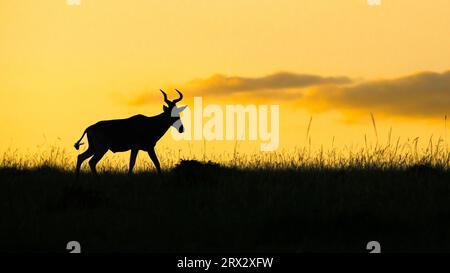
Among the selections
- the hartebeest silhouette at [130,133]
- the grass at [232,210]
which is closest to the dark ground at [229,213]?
the grass at [232,210]

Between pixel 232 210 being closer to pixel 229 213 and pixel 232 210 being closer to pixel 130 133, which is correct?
pixel 229 213

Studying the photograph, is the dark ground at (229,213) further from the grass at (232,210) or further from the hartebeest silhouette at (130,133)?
the hartebeest silhouette at (130,133)

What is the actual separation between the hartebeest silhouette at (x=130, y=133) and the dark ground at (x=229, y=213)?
11.1 feet

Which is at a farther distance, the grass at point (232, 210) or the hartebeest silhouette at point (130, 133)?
the hartebeest silhouette at point (130, 133)

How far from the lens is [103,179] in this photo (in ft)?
57.8

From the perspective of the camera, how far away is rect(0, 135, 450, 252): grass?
1209 centimetres

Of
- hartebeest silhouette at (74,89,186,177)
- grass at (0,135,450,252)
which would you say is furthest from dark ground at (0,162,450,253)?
hartebeest silhouette at (74,89,186,177)

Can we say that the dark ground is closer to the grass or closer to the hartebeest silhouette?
the grass

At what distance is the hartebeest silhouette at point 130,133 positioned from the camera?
20.4 m

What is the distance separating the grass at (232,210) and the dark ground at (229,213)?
2 cm

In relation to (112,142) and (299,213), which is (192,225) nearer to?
(299,213)

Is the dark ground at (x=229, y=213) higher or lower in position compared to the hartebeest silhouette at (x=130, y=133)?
→ lower
